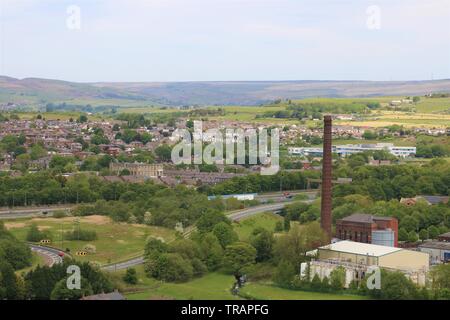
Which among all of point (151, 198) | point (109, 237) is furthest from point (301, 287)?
point (151, 198)

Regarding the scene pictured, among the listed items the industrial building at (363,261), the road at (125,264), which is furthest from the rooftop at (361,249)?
the road at (125,264)

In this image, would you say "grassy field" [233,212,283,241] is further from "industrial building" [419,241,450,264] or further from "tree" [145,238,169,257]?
"industrial building" [419,241,450,264]

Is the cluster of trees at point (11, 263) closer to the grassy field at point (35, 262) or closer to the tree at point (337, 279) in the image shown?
the grassy field at point (35, 262)

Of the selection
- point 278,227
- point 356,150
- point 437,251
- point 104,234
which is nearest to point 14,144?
→ point 356,150

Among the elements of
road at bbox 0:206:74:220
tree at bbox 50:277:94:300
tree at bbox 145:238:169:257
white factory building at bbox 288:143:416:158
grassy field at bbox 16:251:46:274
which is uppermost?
tree at bbox 50:277:94:300

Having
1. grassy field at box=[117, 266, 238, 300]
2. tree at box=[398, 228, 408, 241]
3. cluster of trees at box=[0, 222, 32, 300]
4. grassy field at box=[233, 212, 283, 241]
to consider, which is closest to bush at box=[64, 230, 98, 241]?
cluster of trees at box=[0, 222, 32, 300]

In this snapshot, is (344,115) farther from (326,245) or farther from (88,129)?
(326,245)
